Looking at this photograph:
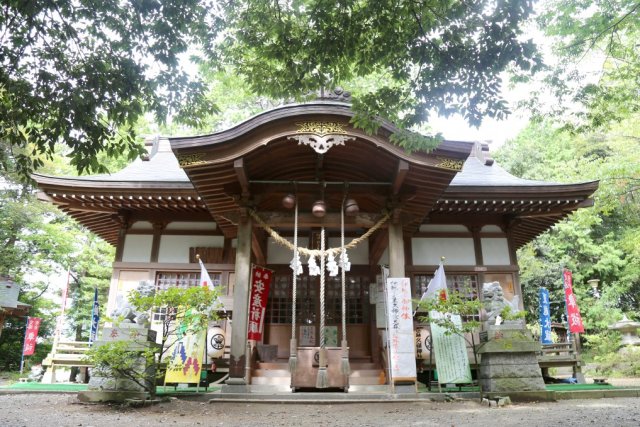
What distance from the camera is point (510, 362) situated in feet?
25.1

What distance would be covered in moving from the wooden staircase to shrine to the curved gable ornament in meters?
4.20

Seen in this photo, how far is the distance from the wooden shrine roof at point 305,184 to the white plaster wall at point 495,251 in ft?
1.59

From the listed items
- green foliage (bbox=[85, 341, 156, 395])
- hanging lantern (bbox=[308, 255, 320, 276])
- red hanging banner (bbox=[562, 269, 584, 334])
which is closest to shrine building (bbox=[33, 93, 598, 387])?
hanging lantern (bbox=[308, 255, 320, 276])

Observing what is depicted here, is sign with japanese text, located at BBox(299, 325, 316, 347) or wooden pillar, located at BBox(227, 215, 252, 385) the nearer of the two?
wooden pillar, located at BBox(227, 215, 252, 385)

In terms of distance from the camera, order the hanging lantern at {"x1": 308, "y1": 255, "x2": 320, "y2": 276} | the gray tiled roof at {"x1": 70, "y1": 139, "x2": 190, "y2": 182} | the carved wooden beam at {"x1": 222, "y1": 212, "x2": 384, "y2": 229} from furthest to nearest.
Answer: the gray tiled roof at {"x1": 70, "y1": 139, "x2": 190, "y2": 182} < the carved wooden beam at {"x1": 222, "y1": 212, "x2": 384, "y2": 229} < the hanging lantern at {"x1": 308, "y1": 255, "x2": 320, "y2": 276}

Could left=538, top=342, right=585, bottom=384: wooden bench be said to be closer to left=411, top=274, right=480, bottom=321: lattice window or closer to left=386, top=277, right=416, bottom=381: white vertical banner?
left=411, top=274, right=480, bottom=321: lattice window

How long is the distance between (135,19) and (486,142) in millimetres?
11540

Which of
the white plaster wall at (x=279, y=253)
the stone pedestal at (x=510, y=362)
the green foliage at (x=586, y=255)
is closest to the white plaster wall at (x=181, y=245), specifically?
the white plaster wall at (x=279, y=253)

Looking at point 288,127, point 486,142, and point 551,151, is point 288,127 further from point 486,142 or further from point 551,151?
point 551,151

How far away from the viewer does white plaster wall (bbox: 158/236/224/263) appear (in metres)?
11.3

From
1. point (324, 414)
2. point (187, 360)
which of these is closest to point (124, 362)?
point (187, 360)

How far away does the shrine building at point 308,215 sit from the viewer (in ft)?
26.5

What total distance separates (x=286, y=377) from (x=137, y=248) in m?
5.31

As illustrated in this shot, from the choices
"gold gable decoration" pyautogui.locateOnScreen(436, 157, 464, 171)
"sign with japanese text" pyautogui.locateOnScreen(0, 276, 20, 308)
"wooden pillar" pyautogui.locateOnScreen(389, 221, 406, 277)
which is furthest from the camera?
"sign with japanese text" pyautogui.locateOnScreen(0, 276, 20, 308)
